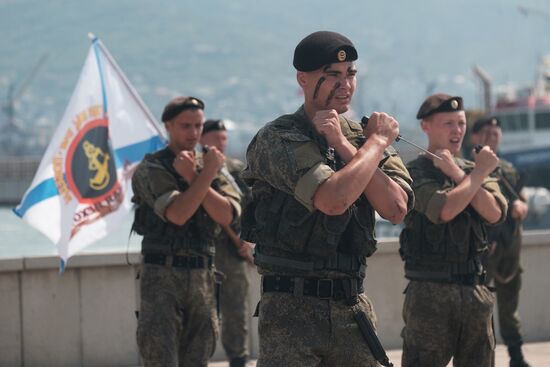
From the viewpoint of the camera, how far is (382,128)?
4969mm

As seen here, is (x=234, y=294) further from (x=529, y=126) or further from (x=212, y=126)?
(x=529, y=126)

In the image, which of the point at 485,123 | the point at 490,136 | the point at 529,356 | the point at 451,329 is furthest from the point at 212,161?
the point at 529,356

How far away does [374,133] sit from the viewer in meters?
4.94

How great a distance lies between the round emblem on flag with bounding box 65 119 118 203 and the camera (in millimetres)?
9375

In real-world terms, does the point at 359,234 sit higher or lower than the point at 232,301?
higher

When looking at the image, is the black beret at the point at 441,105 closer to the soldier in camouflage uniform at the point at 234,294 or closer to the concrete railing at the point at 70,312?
the soldier in camouflage uniform at the point at 234,294

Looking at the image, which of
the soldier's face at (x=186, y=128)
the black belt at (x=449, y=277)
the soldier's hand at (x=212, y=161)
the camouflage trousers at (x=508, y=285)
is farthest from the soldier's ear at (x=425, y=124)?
the camouflage trousers at (x=508, y=285)

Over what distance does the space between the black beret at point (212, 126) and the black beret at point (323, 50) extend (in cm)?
484

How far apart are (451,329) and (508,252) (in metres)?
2.83

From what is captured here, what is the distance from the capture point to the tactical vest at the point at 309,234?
5031mm

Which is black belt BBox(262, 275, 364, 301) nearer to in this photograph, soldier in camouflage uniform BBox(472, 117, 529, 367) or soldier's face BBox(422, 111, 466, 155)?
soldier's face BBox(422, 111, 466, 155)

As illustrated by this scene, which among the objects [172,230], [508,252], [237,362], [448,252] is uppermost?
[172,230]

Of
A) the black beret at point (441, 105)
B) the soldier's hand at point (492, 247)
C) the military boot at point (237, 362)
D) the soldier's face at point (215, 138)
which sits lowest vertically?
the military boot at point (237, 362)

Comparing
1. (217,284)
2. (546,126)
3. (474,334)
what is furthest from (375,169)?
(546,126)
